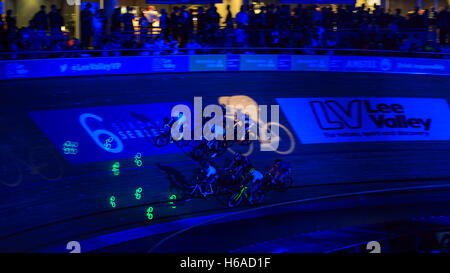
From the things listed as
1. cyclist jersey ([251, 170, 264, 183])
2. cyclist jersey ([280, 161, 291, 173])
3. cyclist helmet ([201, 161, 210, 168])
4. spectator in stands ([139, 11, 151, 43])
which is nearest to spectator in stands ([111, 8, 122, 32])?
spectator in stands ([139, 11, 151, 43])

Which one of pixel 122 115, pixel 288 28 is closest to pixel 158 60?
pixel 122 115

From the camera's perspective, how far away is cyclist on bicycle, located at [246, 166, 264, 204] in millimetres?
11953

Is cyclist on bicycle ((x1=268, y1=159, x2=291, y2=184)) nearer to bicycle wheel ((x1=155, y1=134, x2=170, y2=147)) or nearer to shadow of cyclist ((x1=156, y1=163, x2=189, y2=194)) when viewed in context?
shadow of cyclist ((x1=156, y1=163, x2=189, y2=194))

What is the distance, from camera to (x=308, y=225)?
10906 millimetres

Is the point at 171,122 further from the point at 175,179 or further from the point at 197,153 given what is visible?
the point at 175,179

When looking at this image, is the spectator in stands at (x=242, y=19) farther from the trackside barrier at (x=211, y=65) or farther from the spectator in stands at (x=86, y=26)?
the spectator in stands at (x=86, y=26)

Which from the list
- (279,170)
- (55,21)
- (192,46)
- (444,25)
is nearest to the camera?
(55,21)

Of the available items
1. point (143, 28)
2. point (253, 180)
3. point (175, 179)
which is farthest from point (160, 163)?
point (143, 28)

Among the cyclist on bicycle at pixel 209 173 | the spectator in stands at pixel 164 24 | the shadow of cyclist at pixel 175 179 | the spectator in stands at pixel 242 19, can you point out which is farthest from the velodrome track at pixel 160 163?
the spectator in stands at pixel 242 19

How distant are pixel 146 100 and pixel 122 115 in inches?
30.4

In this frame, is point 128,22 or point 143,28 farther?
point 143,28

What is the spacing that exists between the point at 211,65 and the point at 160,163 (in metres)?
2.82

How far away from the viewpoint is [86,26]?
1198 centimetres
